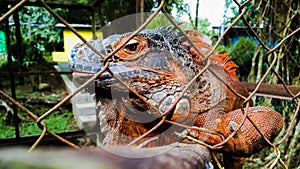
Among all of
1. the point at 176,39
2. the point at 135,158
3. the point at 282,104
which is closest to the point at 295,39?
the point at 282,104

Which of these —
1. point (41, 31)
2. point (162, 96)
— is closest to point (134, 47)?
point (162, 96)

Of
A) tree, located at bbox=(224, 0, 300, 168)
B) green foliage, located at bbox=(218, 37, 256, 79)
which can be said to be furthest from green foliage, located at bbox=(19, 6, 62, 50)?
tree, located at bbox=(224, 0, 300, 168)

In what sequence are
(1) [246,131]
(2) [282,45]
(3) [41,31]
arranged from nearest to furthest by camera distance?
(1) [246,131]
(2) [282,45]
(3) [41,31]

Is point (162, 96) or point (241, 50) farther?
point (241, 50)

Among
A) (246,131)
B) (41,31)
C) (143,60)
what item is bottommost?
(246,131)

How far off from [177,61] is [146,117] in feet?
1.03

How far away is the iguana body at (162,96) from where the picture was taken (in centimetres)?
107

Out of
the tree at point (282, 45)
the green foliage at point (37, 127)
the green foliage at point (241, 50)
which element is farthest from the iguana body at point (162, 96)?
the green foliage at point (37, 127)

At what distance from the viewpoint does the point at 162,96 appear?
1.17 metres

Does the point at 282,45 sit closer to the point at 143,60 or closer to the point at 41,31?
the point at 143,60

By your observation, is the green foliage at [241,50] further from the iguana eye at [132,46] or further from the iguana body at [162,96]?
the iguana eye at [132,46]

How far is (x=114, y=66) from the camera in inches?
43.8

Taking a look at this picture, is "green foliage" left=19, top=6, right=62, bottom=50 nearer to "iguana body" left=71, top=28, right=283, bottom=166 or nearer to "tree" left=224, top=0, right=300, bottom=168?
"tree" left=224, top=0, right=300, bottom=168

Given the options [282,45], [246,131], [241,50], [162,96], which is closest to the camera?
[246,131]
